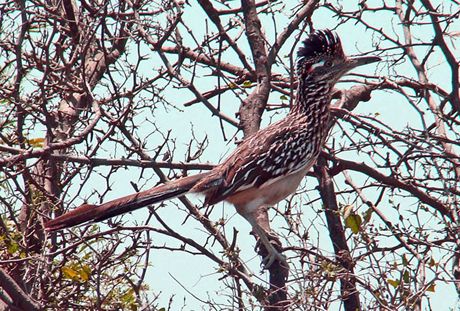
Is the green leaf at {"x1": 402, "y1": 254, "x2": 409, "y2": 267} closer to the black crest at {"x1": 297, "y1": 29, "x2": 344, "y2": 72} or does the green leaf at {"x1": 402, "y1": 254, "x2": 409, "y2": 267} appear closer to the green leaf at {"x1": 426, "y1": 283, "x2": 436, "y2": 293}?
the green leaf at {"x1": 426, "y1": 283, "x2": 436, "y2": 293}

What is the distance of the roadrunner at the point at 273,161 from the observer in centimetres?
521

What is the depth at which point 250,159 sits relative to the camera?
5426 mm

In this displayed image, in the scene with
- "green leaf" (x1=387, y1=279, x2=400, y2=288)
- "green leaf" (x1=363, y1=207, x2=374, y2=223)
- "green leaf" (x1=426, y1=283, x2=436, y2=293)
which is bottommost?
"green leaf" (x1=426, y1=283, x2=436, y2=293)

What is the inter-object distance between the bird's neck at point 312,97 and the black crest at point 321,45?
17 cm

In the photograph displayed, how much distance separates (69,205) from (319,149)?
1559 mm

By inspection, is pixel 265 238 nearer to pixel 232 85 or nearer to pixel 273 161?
pixel 273 161

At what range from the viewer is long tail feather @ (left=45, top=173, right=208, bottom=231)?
476 cm

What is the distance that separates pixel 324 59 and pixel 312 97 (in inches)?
10.0

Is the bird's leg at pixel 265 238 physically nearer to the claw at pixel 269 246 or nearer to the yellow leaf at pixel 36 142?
the claw at pixel 269 246

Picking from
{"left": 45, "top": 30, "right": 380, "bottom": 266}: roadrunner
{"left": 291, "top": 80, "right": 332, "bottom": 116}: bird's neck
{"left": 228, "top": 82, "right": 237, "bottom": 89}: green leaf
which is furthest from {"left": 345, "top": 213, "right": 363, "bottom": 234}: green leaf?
{"left": 291, "top": 80, "right": 332, "bottom": 116}: bird's neck

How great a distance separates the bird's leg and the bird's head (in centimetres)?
103

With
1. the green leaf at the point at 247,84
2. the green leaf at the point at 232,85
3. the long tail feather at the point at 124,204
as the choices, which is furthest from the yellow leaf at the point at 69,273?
the green leaf at the point at 247,84

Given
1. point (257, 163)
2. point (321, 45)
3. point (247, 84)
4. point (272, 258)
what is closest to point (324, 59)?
point (321, 45)

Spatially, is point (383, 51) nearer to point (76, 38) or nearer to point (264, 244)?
point (264, 244)
